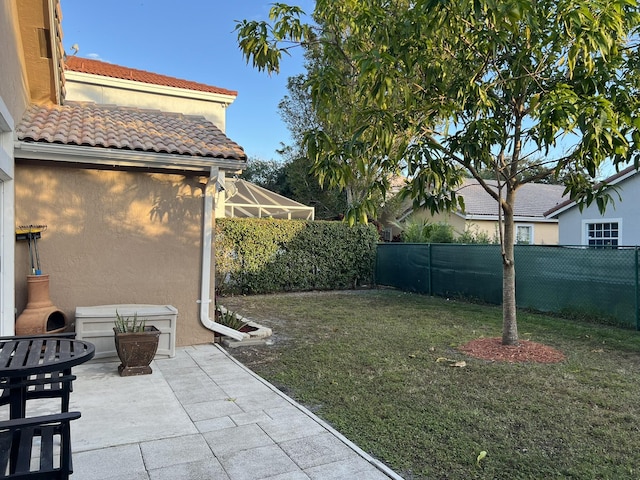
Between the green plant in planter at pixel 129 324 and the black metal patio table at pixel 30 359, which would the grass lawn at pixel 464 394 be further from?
the black metal patio table at pixel 30 359

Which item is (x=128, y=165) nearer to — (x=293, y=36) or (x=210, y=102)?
(x=293, y=36)

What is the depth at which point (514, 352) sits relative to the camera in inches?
247

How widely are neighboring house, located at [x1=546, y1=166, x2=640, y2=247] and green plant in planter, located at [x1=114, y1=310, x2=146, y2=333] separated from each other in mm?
11551

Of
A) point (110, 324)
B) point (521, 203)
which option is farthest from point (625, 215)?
point (110, 324)

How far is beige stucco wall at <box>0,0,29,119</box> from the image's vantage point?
444 cm

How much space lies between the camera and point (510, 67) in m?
5.70

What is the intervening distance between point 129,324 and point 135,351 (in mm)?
666

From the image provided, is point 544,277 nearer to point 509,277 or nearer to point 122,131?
point 509,277

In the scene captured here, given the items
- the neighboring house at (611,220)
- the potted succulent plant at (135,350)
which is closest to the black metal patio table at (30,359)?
the potted succulent plant at (135,350)

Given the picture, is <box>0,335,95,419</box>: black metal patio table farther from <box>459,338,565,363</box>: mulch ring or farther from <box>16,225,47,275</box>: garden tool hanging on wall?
<box>459,338,565,363</box>: mulch ring

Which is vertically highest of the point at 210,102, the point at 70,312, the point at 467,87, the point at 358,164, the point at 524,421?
the point at 210,102

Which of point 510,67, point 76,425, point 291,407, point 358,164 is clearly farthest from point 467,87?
point 76,425

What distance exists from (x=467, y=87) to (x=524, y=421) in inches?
142

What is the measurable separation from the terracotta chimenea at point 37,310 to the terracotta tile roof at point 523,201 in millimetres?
17747
